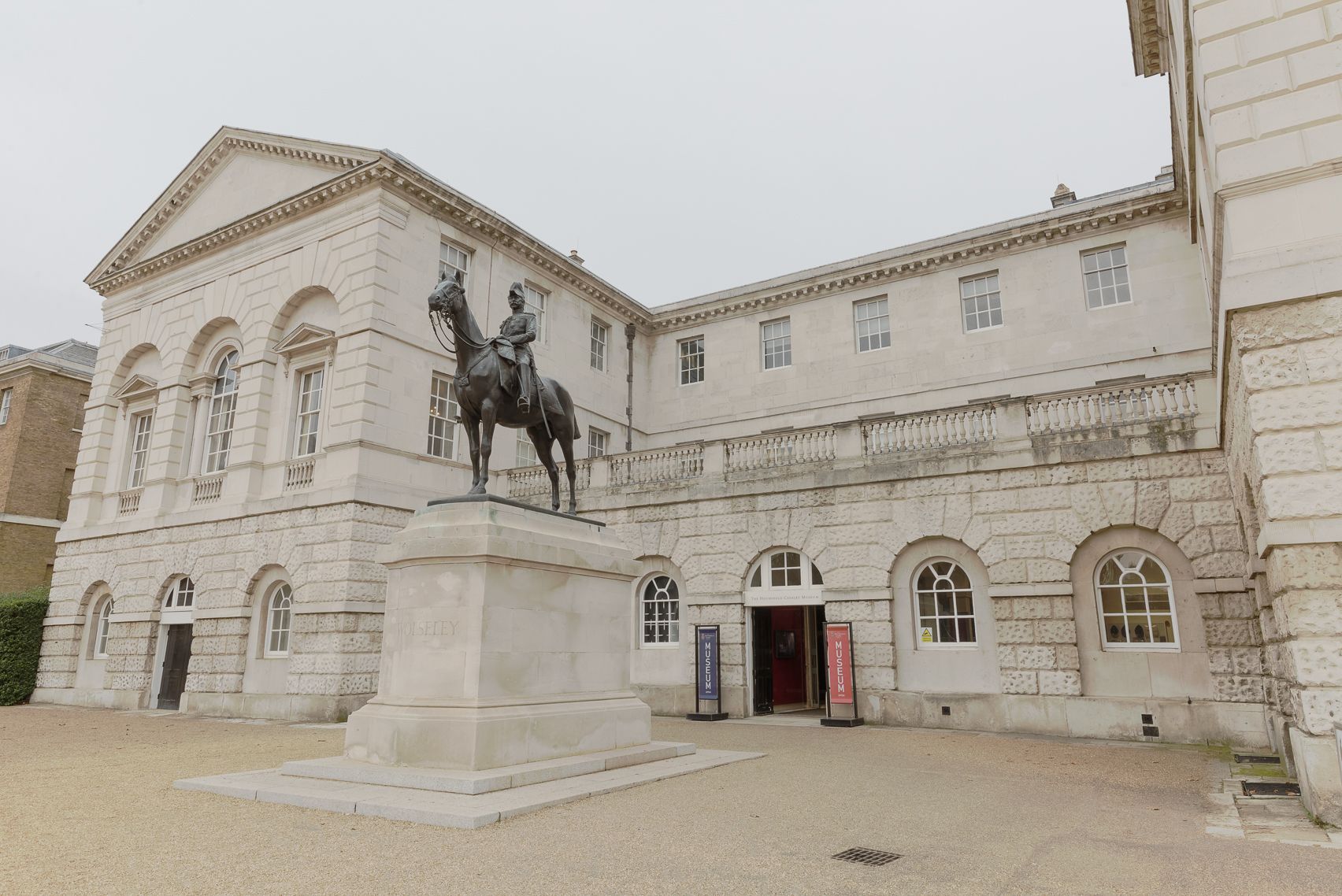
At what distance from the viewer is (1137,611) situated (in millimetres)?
14094

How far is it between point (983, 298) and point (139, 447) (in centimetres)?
2513

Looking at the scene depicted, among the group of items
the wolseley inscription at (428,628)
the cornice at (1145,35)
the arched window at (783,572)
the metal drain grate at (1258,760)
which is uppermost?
the cornice at (1145,35)

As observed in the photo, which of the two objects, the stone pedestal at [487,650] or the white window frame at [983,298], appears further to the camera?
the white window frame at [983,298]

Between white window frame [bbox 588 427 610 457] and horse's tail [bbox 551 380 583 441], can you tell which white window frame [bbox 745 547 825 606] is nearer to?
horse's tail [bbox 551 380 583 441]

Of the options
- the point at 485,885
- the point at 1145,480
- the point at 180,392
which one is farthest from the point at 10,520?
the point at 1145,480

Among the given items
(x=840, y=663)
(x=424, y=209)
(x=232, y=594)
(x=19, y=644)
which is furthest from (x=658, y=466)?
(x=19, y=644)

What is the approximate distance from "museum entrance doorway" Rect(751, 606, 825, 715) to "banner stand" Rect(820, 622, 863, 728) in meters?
2.66

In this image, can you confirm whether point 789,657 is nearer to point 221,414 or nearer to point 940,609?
point 940,609

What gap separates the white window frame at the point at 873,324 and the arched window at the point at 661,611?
9781 millimetres

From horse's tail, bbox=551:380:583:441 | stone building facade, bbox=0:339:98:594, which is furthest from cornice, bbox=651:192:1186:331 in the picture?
stone building facade, bbox=0:339:98:594

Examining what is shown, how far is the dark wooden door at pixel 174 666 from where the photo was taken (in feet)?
68.4

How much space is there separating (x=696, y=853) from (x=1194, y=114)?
36.8 ft

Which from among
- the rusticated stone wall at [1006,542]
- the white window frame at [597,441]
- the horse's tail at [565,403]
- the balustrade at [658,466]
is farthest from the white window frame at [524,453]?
the horse's tail at [565,403]

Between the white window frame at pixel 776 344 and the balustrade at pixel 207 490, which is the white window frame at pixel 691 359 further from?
the balustrade at pixel 207 490
